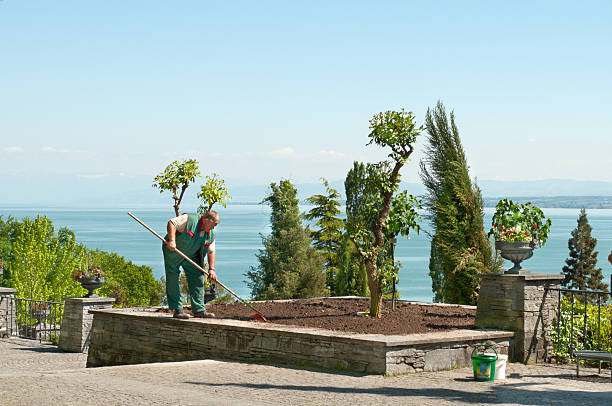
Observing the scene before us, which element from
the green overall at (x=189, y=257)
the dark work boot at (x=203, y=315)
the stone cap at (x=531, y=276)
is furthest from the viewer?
the dark work boot at (x=203, y=315)

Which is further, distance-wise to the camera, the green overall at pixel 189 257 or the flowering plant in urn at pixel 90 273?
the flowering plant in urn at pixel 90 273

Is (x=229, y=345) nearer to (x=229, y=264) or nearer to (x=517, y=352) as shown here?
(x=517, y=352)

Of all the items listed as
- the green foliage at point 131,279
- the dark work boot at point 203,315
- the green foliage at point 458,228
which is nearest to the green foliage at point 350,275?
the green foliage at point 458,228

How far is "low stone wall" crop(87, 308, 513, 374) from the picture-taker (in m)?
9.59

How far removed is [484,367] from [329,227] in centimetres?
3398

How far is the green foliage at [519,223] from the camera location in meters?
11.6

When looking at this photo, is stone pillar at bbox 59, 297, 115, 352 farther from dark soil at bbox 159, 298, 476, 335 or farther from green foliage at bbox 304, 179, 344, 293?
green foliage at bbox 304, 179, 344, 293

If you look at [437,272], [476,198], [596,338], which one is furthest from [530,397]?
[437,272]

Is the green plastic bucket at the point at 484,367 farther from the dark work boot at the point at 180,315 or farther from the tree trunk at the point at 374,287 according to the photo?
the dark work boot at the point at 180,315

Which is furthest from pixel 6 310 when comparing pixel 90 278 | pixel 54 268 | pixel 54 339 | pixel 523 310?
pixel 54 268

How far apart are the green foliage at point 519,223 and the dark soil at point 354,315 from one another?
60.6 inches

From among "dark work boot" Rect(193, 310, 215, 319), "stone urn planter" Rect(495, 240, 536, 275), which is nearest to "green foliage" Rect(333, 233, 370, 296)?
"dark work boot" Rect(193, 310, 215, 319)

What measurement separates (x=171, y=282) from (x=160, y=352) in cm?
118

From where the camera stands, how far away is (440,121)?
20.0 meters
